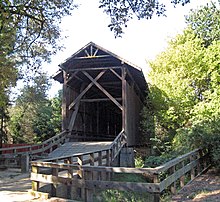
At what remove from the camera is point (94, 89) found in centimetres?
1944

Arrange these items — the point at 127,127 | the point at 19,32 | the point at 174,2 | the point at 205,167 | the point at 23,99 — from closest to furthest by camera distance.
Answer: the point at 174,2, the point at 205,167, the point at 19,32, the point at 127,127, the point at 23,99

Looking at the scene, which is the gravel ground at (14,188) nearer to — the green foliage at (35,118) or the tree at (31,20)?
the tree at (31,20)

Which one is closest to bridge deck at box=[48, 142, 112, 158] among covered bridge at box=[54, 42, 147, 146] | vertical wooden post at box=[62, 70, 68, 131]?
vertical wooden post at box=[62, 70, 68, 131]

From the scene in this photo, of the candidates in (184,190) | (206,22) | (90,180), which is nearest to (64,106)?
(184,190)

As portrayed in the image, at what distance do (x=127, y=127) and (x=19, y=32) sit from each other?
7194 millimetres

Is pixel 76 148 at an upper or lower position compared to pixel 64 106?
lower

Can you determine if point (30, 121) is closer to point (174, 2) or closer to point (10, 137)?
point (10, 137)

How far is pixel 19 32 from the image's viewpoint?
37.0ft

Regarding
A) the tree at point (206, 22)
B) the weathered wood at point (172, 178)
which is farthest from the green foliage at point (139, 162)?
the tree at point (206, 22)

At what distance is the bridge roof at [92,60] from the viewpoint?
14.1 metres

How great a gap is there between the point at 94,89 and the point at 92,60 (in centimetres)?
423

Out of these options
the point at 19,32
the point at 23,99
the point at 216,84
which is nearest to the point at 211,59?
the point at 216,84

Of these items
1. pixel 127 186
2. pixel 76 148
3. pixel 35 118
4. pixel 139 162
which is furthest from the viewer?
pixel 35 118

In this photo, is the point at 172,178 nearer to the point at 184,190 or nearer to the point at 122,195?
the point at 184,190
